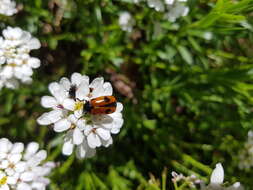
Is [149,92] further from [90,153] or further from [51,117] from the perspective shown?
[51,117]

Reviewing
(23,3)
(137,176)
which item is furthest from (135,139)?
(23,3)

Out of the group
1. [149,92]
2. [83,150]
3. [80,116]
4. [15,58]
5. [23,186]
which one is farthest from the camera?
[149,92]

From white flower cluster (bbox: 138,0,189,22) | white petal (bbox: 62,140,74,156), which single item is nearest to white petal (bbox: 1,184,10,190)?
white petal (bbox: 62,140,74,156)

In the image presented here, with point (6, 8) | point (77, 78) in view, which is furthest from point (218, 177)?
point (6, 8)

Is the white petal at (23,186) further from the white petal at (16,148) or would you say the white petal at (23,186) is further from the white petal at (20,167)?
the white petal at (16,148)

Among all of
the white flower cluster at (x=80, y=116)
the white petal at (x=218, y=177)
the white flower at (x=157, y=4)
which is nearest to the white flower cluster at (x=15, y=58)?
the white flower cluster at (x=80, y=116)
